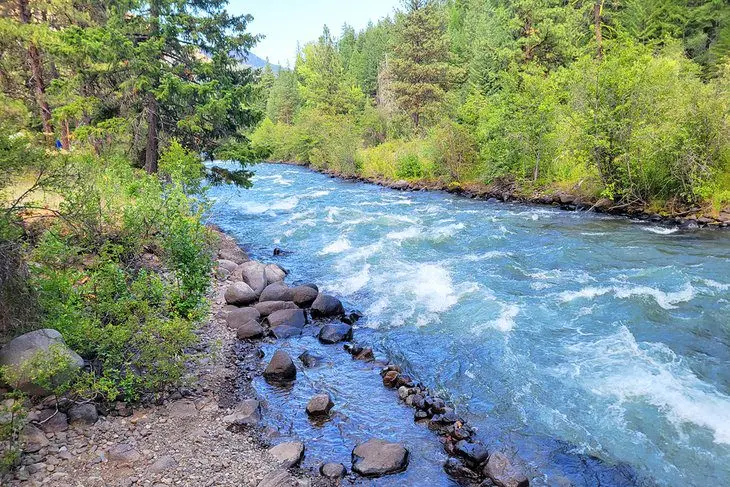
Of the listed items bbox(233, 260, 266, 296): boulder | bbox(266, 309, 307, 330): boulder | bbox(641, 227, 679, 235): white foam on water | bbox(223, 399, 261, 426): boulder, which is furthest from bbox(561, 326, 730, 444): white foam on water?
bbox(641, 227, 679, 235): white foam on water

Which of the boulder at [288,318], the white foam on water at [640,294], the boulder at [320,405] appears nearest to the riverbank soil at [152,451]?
the boulder at [320,405]

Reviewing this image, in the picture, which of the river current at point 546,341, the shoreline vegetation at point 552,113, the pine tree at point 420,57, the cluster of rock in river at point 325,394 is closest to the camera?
the cluster of rock in river at point 325,394

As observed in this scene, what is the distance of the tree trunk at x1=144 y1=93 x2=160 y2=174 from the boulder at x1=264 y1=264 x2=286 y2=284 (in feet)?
27.4

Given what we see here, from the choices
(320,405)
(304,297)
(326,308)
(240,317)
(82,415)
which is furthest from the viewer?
(304,297)

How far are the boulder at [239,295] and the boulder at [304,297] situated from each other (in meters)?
1.25

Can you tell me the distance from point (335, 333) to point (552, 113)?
65.3 feet

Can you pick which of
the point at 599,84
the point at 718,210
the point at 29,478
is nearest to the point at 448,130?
the point at 599,84

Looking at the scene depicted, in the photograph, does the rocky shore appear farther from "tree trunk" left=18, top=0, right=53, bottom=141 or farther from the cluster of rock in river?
"tree trunk" left=18, top=0, right=53, bottom=141

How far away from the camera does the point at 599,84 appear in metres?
19.3

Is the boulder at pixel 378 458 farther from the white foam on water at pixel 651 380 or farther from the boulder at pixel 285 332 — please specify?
the boulder at pixel 285 332

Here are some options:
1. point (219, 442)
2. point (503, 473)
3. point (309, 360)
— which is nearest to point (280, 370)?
point (309, 360)

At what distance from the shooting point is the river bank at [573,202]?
1789 cm

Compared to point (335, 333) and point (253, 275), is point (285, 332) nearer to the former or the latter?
point (335, 333)

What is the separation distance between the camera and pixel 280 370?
9203mm
